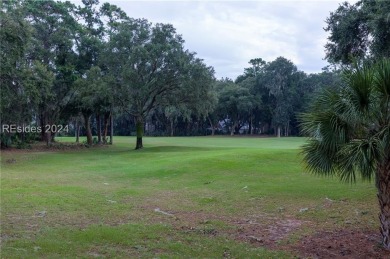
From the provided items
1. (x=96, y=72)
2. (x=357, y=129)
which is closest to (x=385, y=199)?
(x=357, y=129)

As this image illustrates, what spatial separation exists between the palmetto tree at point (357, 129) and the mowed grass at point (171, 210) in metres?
1.70

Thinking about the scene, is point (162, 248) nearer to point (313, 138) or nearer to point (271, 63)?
point (313, 138)

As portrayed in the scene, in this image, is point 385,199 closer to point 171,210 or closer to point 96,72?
point 171,210

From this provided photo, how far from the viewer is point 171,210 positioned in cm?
1058

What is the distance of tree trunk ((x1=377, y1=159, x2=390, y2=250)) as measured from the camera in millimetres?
7399

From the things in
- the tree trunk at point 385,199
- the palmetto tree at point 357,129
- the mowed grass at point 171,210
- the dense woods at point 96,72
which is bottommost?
the mowed grass at point 171,210

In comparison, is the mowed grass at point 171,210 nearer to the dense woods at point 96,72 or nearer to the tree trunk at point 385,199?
the tree trunk at point 385,199

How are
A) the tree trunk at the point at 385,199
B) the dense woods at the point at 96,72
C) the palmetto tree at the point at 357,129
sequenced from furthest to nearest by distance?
1. the dense woods at the point at 96,72
2. the tree trunk at the point at 385,199
3. the palmetto tree at the point at 357,129

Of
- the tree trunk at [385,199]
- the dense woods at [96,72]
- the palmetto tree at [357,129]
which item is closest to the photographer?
the palmetto tree at [357,129]

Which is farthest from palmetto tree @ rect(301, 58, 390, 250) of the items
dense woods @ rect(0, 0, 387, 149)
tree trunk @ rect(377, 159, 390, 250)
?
dense woods @ rect(0, 0, 387, 149)

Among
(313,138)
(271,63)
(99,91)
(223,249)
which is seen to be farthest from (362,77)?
(271,63)

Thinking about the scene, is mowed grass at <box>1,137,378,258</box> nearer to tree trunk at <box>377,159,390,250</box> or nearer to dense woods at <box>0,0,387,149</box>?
tree trunk at <box>377,159,390,250</box>

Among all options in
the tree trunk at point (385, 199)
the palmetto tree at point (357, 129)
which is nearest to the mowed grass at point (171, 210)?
the tree trunk at point (385, 199)

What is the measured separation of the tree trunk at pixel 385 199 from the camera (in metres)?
7.40
